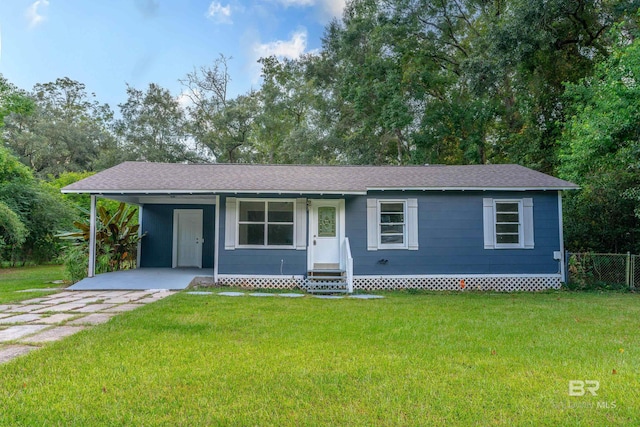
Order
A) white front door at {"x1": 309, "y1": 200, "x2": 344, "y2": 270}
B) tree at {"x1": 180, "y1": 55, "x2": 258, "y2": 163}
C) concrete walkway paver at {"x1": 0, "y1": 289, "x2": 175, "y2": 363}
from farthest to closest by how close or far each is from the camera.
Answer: tree at {"x1": 180, "y1": 55, "x2": 258, "y2": 163}, white front door at {"x1": 309, "y1": 200, "x2": 344, "y2": 270}, concrete walkway paver at {"x1": 0, "y1": 289, "x2": 175, "y2": 363}

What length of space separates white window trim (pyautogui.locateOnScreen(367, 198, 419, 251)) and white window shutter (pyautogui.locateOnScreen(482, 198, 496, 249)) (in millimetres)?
1861

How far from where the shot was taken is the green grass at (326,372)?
2.80 m

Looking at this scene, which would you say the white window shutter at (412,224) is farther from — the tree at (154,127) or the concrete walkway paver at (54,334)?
the tree at (154,127)

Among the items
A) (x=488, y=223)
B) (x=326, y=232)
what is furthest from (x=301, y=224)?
(x=488, y=223)

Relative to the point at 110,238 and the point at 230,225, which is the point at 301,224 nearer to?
the point at 230,225

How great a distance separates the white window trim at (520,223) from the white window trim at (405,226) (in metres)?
1.92

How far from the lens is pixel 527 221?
10383mm

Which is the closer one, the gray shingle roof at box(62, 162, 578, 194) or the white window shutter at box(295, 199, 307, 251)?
the gray shingle roof at box(62, 162, 578, 194)

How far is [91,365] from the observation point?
12.2 feet

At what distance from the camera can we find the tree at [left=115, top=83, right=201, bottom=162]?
25.3 meters

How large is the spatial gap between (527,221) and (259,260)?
7.22 metres

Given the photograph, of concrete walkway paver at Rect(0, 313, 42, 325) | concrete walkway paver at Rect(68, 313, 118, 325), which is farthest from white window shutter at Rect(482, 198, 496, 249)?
concrete walkway paver at Rect(0, 313, 42, 325)

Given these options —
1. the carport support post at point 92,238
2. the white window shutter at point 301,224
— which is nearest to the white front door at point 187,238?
the carport support post at point 92,238

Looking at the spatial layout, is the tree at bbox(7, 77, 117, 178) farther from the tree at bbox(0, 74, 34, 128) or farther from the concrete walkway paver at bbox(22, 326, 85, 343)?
the concrete walkway paver at bbox(22, 326, 85, 343)
